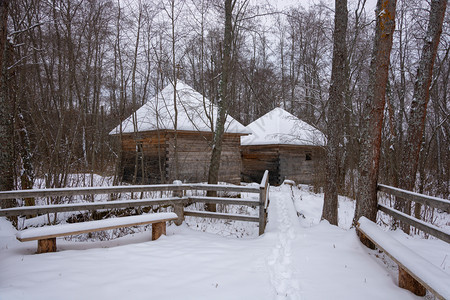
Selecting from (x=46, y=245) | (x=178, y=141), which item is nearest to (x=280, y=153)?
(x=178, y=141)

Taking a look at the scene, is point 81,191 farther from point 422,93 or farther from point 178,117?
point 178,117

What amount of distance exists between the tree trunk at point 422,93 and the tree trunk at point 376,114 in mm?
2355

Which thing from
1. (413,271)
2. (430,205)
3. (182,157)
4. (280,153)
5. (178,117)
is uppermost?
(178,117)

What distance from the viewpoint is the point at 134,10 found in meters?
10.8

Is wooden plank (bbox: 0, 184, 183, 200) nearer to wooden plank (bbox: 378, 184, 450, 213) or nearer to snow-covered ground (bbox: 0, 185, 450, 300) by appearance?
snow-covered ground (bbox: 0, 185, 450, 300)

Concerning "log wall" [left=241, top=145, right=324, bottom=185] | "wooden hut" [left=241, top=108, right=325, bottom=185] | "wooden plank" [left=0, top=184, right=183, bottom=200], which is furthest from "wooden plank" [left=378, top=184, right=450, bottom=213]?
"log wall" [left=241, top=145, right=324, bottom=185]

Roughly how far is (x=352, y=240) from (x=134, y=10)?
11772mm

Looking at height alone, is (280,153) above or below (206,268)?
above

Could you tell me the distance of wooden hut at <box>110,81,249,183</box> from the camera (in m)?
12.1

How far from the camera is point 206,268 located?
3510 mm

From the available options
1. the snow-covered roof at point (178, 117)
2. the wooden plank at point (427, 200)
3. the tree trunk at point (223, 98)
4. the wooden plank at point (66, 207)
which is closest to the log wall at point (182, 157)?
the snow-covered roof at point (178, 117)

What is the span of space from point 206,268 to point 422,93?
6686 mm

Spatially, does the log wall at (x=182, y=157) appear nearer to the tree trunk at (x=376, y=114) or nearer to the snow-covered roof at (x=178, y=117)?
the snow-covered roof at (x=178, y=117)

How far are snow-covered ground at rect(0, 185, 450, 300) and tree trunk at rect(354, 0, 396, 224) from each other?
832 millimetres
